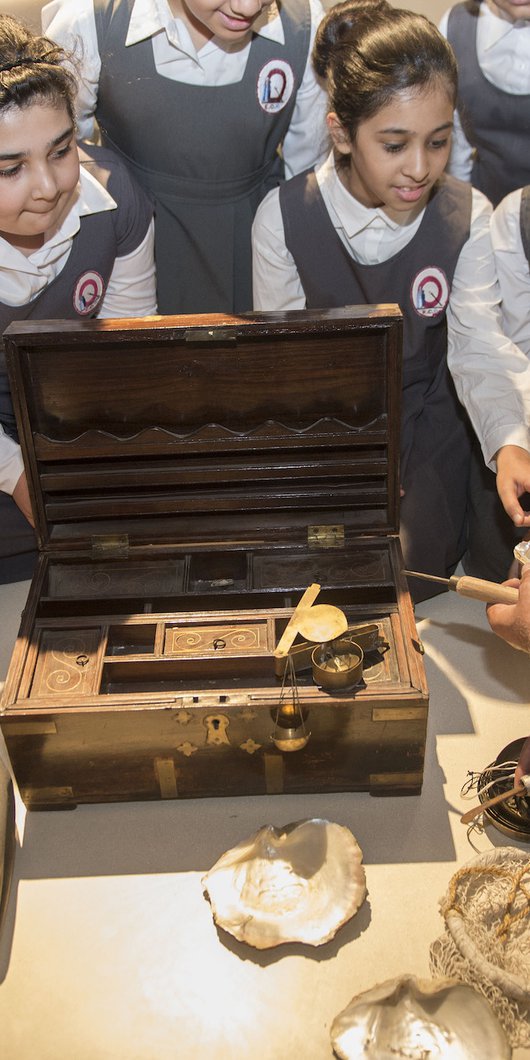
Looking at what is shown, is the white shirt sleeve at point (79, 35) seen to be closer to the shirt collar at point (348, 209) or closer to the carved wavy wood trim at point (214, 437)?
the shirt collar at point (348, 209)

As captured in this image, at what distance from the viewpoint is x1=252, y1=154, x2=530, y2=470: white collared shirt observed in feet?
7.36

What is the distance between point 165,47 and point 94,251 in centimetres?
44

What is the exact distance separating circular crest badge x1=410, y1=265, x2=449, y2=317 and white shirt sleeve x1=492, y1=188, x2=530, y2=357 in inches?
5.1

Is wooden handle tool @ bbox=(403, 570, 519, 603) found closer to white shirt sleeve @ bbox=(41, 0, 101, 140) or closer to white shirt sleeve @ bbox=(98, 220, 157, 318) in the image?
white shirt sleeve @ bbox=(98, 220, 157, 318)

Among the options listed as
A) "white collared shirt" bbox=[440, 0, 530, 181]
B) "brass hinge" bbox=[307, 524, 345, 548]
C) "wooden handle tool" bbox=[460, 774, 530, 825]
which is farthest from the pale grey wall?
"wooden handle tool" bbox=[460, 774, 530, 825]

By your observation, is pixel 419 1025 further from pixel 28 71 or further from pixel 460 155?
pixel 460 155

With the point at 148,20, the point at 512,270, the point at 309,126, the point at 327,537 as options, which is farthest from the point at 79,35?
the point at 327,537

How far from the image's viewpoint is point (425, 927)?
1757 millimetres

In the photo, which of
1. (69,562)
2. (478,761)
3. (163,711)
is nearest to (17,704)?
(163,711)

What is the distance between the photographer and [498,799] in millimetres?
1790

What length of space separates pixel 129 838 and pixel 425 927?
524 mm

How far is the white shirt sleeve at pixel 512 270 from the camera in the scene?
7.56 feet

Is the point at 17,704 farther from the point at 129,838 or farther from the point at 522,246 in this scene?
the point at 522,246

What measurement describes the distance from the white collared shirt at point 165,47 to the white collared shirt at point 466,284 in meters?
0.26
